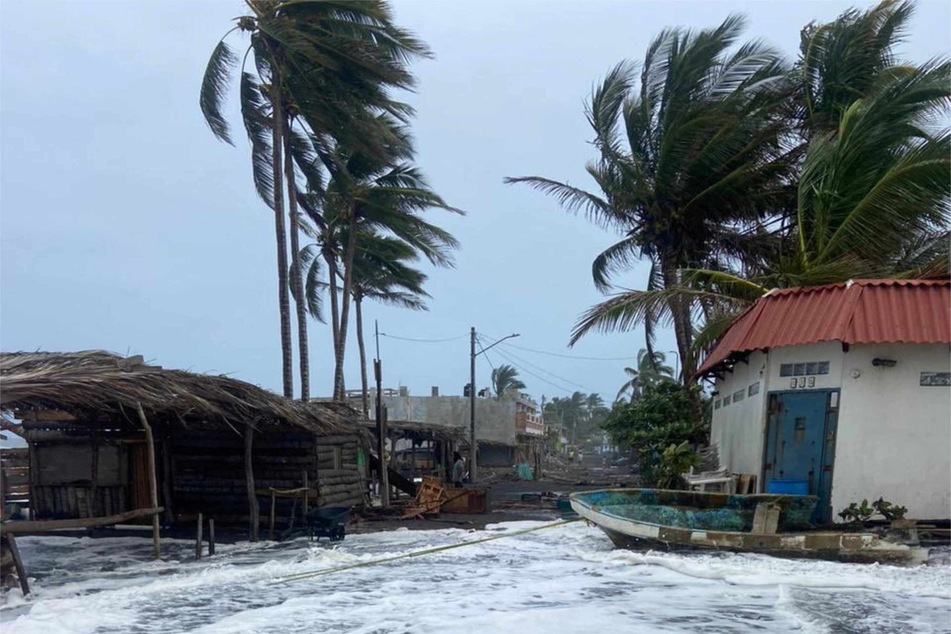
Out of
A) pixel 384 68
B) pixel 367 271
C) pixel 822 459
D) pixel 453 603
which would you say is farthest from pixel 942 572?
pixel 367 271

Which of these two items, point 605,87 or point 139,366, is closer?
point 139,366

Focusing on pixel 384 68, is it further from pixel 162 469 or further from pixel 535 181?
pixel 162 469

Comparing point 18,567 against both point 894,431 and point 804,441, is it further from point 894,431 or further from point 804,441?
point 894,431

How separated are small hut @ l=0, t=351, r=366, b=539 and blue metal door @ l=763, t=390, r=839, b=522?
8.27 meters

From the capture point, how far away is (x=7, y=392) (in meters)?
10.6

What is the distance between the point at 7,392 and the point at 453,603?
5.67 meters

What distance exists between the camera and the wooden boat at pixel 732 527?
41.0 feet

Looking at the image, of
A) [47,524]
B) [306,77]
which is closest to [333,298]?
[306,77]

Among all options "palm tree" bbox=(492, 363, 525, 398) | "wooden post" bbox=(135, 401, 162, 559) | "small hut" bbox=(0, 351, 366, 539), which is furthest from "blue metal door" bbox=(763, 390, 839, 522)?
"palm tree" bbox=(492, 363, 525, 398)

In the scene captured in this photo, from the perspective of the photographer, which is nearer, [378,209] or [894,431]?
[894,431]

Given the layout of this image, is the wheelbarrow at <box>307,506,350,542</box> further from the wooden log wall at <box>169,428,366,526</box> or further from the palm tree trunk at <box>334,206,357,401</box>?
the palm tree trunk at <box>334,206,357,401</box>

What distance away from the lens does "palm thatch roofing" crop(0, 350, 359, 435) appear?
11336 millimetres

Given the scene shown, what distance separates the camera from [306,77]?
2109 cm

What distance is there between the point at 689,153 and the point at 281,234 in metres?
9.75
